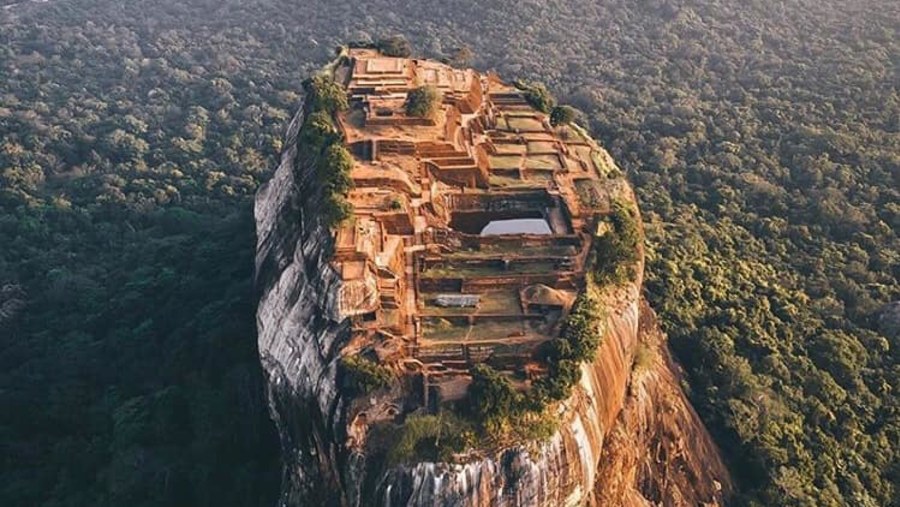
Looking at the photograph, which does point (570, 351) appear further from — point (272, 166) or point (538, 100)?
point (272, 166)

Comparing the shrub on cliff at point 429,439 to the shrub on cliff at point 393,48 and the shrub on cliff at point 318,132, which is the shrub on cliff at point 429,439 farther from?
the shrub on cliff at point 393,48

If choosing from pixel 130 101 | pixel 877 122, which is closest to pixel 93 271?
pixel 130 101

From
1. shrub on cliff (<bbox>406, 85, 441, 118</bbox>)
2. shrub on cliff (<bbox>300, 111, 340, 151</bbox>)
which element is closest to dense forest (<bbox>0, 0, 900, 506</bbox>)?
shrub on cliff (<bbox>300, 111, 340, 151</bbox>)

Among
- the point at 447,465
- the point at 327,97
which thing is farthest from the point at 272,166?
the point at 447,465

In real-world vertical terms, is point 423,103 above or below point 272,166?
above

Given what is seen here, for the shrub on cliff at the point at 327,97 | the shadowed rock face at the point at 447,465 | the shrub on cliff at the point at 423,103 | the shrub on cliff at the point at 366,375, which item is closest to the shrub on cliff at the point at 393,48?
the shrub on cliff at the point at 327,97

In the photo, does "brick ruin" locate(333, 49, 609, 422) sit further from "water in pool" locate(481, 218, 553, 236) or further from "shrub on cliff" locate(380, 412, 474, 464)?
"shrub on cliff" locate(380, 412, 474, 464)

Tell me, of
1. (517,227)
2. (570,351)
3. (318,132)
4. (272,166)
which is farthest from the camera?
(272,166)

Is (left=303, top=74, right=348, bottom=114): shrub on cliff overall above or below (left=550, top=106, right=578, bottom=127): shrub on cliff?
above
